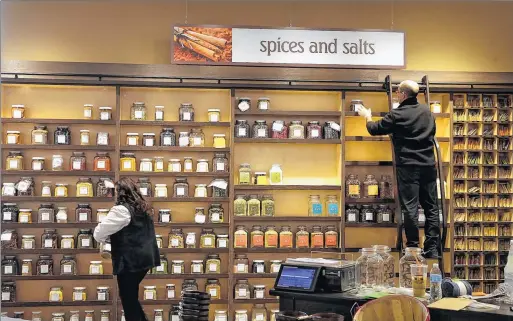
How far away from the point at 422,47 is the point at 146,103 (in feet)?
9.75

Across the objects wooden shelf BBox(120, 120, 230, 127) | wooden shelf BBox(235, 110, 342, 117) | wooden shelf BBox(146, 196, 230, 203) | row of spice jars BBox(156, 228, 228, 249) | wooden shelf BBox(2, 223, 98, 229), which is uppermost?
wooden shelf BBox(235, 110, 342, 117)

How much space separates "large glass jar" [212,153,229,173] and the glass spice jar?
33.6 inches

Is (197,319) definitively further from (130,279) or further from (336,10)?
(336,10)

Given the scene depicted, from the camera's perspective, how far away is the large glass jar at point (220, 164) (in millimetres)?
6430

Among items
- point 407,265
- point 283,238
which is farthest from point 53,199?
point 407,265

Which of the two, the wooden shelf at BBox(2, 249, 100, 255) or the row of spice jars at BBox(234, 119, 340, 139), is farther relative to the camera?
the row of spice jars at BBox(234, 119, 340, 139)

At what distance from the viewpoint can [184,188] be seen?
6.44 meters

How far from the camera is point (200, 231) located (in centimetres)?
654

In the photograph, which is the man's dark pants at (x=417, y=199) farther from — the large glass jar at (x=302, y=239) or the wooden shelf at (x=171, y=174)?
the wooden shelf at (x=171, y=174)

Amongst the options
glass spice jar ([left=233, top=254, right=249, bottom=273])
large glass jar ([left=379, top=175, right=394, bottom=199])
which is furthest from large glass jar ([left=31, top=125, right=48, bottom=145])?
large glass jar ([left=379, top=175, right=394, bottom=199])

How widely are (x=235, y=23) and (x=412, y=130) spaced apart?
227 cm

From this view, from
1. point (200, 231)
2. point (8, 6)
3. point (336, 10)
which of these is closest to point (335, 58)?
point (336, 10)

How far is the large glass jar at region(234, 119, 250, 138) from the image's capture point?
644 cm

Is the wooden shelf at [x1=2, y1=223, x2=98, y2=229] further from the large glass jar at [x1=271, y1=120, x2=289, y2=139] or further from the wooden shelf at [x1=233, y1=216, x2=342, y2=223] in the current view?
the large glass jar at [x1=271, y1=120, x2=289, y2=139]
